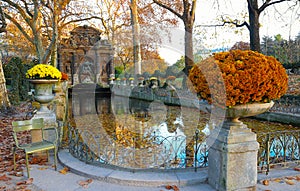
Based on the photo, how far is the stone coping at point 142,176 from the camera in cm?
396

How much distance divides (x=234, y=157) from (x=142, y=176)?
57.1 inches

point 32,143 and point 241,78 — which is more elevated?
point 241,78

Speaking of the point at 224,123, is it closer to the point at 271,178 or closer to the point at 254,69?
the point at 254,69

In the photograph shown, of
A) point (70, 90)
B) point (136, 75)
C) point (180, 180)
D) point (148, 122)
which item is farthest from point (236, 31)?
point (180, 180)

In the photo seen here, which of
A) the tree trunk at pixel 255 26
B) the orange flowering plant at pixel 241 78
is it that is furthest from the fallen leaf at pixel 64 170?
the tree trunk at pixel 255 26

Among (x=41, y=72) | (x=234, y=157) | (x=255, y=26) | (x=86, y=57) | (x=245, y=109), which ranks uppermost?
(x=86, y=57)

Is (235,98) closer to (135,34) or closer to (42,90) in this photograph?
(42,90)

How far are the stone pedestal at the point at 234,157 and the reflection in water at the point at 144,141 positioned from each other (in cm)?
57

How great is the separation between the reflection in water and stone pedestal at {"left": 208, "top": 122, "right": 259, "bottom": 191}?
570mm

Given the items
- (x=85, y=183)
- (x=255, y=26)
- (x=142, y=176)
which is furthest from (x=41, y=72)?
(x=255, y=26)

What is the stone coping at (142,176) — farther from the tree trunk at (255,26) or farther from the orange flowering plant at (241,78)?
the tree trunk at (255,26)

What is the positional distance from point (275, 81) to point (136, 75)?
17.9 meters

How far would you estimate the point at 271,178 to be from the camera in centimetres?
413

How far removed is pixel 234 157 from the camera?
362cm
